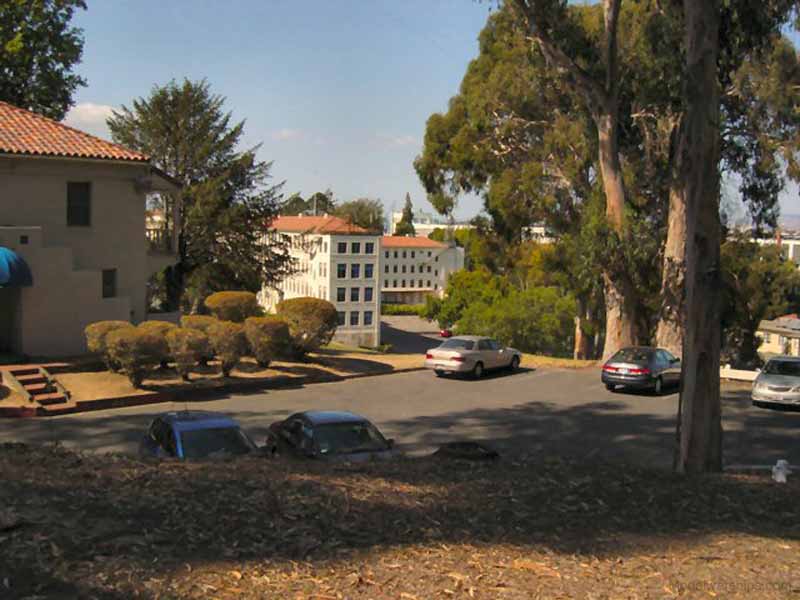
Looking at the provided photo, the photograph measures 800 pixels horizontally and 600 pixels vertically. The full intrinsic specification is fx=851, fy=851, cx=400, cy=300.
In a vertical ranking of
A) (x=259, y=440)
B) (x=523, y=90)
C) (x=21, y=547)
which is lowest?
(x=259, y=440)

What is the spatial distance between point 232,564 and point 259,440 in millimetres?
10269

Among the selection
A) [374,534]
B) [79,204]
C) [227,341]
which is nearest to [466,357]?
[227,341]

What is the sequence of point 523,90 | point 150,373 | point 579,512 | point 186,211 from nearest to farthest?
point 579,512 < point 150,373 < point 523,90 < point 186,211

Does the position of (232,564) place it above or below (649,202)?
below

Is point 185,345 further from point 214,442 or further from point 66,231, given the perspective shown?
point 214,442

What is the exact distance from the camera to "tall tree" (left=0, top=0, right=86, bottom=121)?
119ft

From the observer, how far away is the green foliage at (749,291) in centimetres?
3922

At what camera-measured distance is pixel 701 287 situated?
1180 cm

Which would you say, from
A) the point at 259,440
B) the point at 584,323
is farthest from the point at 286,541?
the point at 584,323

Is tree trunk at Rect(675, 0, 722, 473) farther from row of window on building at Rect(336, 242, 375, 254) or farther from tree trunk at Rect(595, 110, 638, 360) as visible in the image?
row of window on building at Rect(336, 242, 375, 254)

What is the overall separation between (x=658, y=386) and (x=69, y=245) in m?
17.1

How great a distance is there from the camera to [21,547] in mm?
5926

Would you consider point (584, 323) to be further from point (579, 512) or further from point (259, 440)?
point (579, 512)

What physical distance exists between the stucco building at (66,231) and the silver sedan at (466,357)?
9.06m
